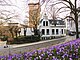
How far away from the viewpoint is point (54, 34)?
207 feet

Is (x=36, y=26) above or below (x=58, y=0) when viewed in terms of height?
below

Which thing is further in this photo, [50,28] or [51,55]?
[50,28]

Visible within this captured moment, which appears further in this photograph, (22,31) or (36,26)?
(22,31)

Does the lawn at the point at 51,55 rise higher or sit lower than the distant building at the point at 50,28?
higher

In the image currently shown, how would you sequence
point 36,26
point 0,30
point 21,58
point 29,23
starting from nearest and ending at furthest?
point 21,58
point 0,30
point 36,26
point 29,23

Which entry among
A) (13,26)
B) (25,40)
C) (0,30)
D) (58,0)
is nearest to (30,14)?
(13,26)

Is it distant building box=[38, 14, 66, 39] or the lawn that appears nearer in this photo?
the lawn

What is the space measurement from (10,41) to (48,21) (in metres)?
20.4

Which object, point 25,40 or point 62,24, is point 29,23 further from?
point 25,40

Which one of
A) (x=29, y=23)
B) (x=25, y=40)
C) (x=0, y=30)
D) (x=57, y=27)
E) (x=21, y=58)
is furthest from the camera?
(x=57, y=27)

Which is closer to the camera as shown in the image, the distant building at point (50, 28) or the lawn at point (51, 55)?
the lawn at point (51, 55)

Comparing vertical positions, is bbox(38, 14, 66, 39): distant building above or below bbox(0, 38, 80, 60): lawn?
below

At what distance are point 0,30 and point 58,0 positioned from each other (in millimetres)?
36647

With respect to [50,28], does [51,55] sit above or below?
above
